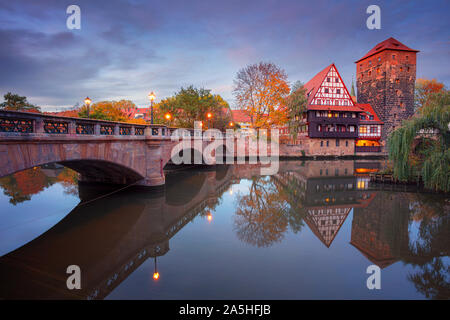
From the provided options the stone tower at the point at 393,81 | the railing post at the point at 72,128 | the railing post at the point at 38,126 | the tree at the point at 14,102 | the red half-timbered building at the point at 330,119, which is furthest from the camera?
the stone tower at the point at 393,81

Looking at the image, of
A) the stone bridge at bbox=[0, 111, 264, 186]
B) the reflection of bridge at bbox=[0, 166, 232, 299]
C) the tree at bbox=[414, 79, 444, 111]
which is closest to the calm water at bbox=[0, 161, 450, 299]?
the reflection of bridge at bbox=[0, 166, 232, 299]

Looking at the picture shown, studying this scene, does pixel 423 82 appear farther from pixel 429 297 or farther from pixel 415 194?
pixel 429 297

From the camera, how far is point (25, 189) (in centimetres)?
1606

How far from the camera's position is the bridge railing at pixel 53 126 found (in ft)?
23.5

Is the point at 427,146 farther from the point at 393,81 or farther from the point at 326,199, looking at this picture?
the point at 393,81

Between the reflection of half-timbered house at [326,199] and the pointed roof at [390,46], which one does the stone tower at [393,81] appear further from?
the reflection of half-timbered house at [326,199]

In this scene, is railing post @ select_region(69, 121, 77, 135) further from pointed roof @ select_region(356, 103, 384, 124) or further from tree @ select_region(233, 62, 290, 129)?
pointed roof @ select_region(356, 103, 384, 124)

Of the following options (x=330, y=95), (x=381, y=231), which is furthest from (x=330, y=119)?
(x=381, y=231)

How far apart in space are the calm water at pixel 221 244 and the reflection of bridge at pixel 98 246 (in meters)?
0.04

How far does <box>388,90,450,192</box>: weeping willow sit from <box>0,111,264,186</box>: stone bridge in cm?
1642

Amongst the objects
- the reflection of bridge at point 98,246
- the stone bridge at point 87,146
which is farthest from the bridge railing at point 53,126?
the reflection of bridge at point 98,246

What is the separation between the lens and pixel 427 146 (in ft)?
53.7
